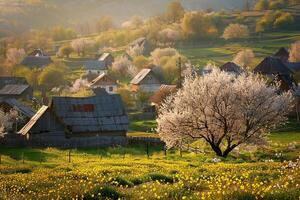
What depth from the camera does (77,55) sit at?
178750 mm

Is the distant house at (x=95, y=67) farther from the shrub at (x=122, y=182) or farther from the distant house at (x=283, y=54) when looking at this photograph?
the shrub at (x=122, y=182)

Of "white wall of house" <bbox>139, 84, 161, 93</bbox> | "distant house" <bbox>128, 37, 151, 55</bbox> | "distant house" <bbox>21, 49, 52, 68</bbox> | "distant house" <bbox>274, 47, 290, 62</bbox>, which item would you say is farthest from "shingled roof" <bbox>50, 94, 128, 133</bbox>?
"distant house" <bbox>128, 37, 151, 55</bbox>

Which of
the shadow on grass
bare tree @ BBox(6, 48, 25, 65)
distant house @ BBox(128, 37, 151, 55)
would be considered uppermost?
distant house @ BBox(128, 37, 151, 55)

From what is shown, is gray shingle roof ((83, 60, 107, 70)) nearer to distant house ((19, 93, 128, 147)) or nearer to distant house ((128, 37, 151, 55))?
distant house ((128, 37, 151, 55))

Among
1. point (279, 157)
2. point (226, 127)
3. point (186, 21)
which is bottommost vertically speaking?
point (279, 157)

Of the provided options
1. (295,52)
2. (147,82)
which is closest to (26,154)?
(147,82)

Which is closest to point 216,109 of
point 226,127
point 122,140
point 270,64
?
point 226,127

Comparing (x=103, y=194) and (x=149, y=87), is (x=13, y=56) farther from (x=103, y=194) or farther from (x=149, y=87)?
(x=103, y=194)

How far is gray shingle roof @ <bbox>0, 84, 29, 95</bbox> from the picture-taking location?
342 feet

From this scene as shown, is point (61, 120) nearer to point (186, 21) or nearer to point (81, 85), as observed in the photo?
point (81, 85)

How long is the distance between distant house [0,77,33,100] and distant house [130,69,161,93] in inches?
1064

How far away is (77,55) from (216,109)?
144m

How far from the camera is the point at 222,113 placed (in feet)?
131

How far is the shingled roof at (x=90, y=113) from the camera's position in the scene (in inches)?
2223
